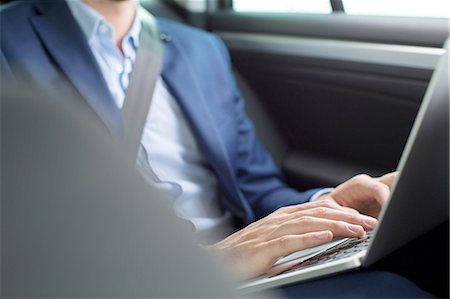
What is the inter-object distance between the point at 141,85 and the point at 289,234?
453 mm

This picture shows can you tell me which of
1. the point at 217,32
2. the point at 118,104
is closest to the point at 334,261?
the point at 118,104

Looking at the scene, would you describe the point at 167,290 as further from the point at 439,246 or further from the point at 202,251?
the point at 439,246

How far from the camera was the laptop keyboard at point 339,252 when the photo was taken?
0.66 metres

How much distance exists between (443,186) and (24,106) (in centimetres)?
50

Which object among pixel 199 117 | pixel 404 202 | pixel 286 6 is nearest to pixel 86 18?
pixel 199 117

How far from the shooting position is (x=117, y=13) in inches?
44.1

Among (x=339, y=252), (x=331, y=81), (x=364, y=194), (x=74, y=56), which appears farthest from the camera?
(x=331, y=81)

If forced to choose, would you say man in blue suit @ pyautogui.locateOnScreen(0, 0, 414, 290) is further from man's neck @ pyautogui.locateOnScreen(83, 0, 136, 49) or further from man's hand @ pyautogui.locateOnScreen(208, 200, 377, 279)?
man's hand @ pyautogui.locateOnScreen(208, 200, 377, 279)

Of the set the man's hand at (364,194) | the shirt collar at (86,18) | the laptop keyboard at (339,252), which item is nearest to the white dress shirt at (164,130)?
the shirt collar at (86,18)

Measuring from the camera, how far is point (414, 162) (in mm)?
644

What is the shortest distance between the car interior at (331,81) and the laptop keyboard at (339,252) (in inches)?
18.5

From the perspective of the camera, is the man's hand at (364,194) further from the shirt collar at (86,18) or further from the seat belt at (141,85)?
the shirt collar at (86,18)

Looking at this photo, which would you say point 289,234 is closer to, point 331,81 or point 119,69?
point 119,69

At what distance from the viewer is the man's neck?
1096 millimetres
